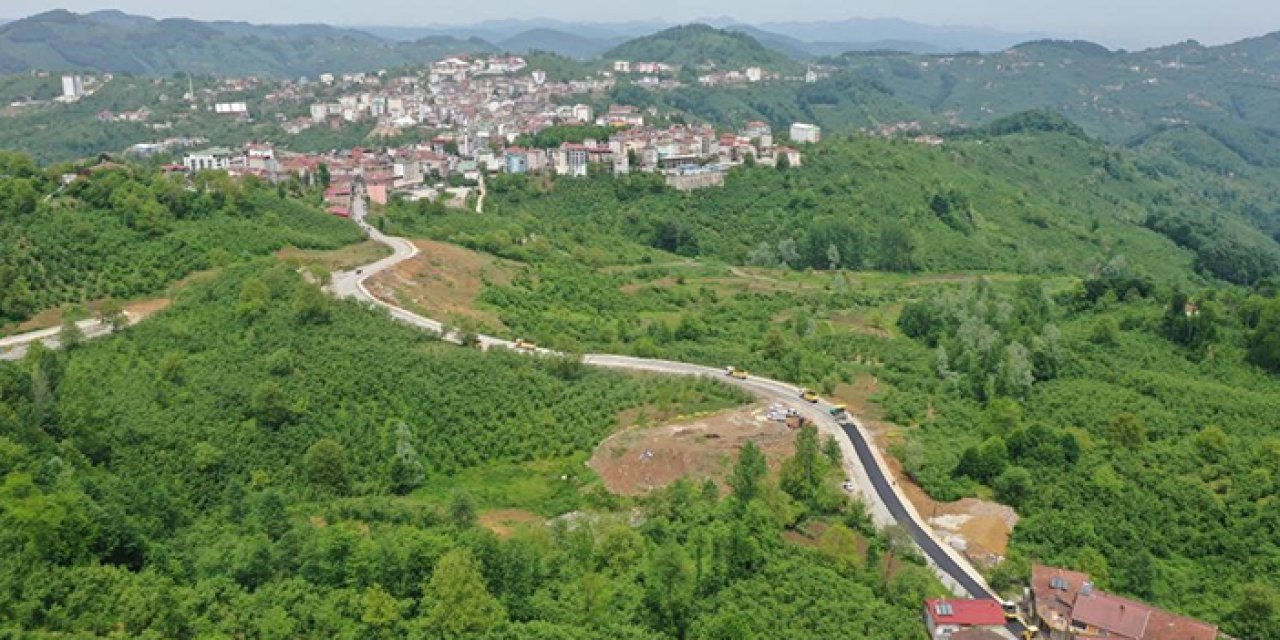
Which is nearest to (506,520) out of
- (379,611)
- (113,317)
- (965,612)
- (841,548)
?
(379,611)

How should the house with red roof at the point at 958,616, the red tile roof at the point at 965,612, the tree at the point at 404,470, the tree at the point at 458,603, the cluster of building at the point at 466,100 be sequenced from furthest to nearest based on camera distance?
the cluster of building at the point at 466,100
the tree at the point at 404,470
the red tile roof at the point at 965,612
the house with red roof at the point at 958,616
the tree at the point at 458,603

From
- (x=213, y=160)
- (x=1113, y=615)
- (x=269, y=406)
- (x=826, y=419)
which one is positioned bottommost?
(x=1113, y=615)

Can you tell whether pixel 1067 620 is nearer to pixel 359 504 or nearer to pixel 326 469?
pixel 359 504

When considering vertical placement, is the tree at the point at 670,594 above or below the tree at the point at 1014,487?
above

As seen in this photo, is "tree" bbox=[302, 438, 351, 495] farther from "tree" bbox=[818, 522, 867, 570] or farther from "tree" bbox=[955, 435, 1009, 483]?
"tree" bbox=[955, 435, 1009, 483]

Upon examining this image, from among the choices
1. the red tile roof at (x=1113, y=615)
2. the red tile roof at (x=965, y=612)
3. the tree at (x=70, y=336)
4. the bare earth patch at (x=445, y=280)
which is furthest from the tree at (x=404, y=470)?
the red tile roof at (x=1113, y=615)

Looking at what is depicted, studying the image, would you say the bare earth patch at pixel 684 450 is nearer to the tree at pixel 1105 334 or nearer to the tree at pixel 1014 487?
the tree at pixel 1014 487

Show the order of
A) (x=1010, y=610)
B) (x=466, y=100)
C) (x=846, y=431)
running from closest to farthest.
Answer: (x=1010, y=610), (x=846, y=431), (x=466, y=100)
